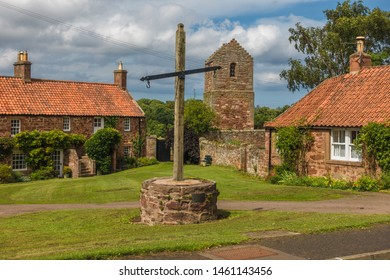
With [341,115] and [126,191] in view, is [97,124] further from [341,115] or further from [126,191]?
[341,115]

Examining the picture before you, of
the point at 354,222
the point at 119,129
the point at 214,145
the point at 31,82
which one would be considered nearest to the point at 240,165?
the point at 214,145

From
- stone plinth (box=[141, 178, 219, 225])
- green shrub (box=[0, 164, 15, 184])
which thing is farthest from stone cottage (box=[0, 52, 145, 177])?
stone plinth (box=[141, 178, 219, 225])

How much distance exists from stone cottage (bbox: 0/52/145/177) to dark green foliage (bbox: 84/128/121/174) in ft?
2.42

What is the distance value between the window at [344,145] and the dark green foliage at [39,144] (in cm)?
2181

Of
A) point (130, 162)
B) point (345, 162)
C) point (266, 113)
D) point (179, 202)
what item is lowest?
point (179, 202)

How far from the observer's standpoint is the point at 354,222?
39.7 ft

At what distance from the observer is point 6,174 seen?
115ft

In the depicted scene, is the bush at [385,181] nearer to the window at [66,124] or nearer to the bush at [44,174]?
the bush at [44,174]

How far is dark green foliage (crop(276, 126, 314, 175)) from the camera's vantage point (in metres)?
26.4

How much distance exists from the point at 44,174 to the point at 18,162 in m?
2.34

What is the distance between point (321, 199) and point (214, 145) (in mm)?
20334

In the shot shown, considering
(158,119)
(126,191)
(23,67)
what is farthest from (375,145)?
(158,119)

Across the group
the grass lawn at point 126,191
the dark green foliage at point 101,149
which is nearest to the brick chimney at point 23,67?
the dark green foliage at point 101,149

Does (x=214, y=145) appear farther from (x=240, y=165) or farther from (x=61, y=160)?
(x=61, y=160)
